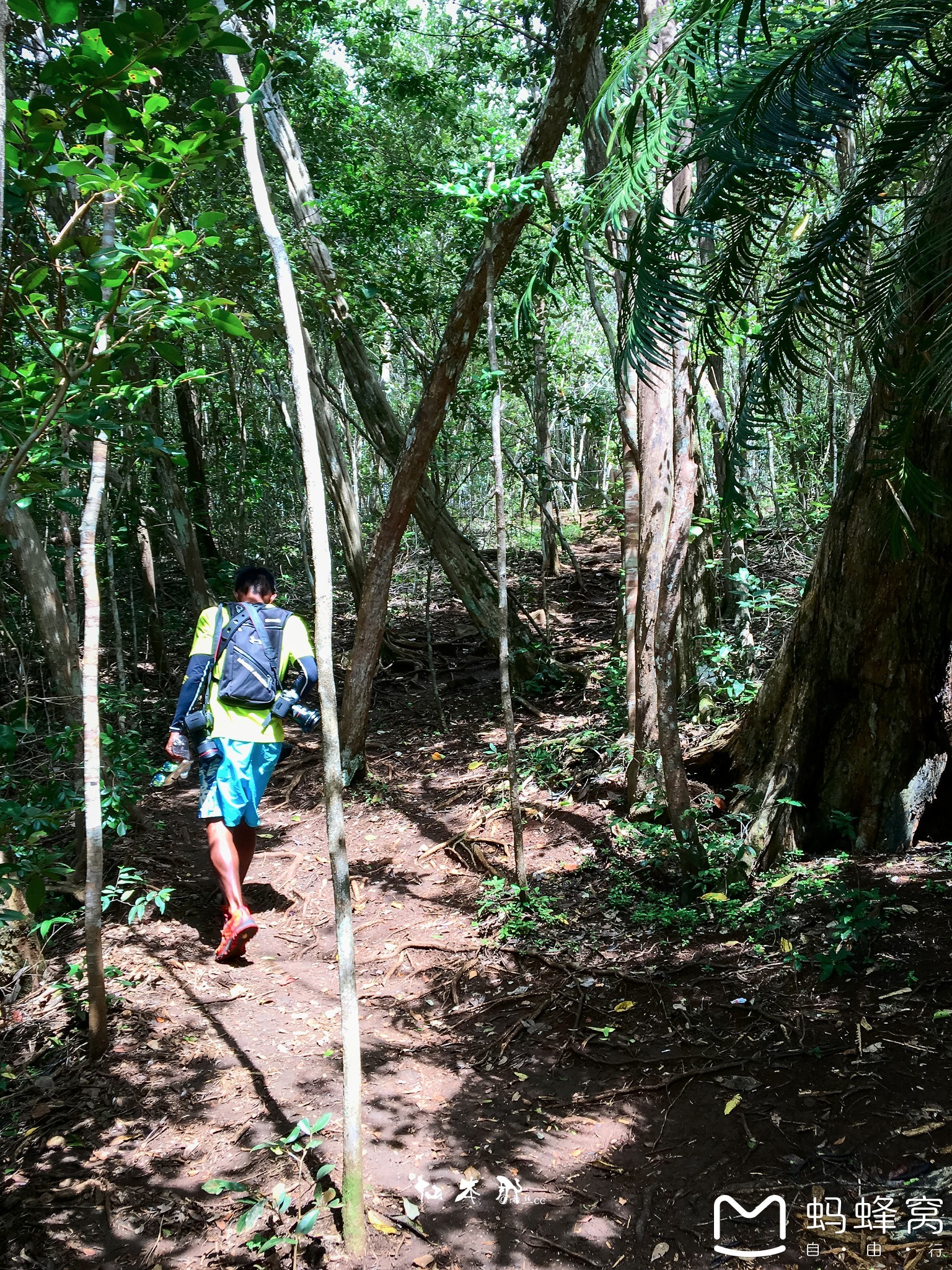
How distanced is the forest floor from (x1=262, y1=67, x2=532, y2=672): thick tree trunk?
157 inches

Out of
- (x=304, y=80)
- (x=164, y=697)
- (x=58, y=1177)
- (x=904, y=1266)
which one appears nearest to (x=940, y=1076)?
(x=904, y=1266)

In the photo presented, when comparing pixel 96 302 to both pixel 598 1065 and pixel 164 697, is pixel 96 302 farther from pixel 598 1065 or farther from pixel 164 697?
pixel 164 697

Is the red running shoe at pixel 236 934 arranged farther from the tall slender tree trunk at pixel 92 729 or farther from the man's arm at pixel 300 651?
the man's arm at pixel 300 651

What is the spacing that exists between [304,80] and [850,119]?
26.2ft

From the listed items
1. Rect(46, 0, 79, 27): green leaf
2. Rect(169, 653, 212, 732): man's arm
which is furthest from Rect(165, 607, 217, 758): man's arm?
Rect(46, 0, 79, 27): green leaf

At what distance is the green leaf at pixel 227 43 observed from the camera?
231 cm

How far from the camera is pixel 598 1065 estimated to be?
363 centimetres

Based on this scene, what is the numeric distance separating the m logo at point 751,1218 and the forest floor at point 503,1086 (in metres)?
0.02

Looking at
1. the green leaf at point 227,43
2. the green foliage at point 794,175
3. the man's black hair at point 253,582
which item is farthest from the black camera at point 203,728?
the green leaf at point 227,43

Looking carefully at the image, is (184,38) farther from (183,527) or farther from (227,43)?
(183,527)

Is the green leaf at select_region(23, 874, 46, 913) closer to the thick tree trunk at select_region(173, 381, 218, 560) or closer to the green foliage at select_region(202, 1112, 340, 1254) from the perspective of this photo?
the green foliage at select_region(202, 1112, 340, 1254)

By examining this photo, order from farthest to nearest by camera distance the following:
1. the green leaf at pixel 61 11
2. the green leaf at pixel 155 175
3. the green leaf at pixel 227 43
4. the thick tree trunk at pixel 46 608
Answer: the thick tree trunk at pixel 46 608, the green leaf at pixel 155 175, the green leaf at pixel 227 43, the green leaf at pixel 61 11

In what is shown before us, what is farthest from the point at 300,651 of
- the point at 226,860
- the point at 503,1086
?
the point at 503,1086

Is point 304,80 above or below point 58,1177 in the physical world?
above
